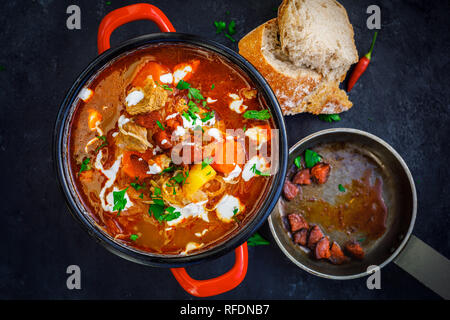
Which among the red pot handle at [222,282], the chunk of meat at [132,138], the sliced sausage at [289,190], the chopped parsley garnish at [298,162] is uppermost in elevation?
the chunk of meat at [132,138]

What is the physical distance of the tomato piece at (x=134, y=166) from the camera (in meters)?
1.93

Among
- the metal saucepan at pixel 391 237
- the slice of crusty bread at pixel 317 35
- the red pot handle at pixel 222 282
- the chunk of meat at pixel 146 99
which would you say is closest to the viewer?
the chunk of meat at pixel 146 99

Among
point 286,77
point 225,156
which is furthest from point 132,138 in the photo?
point 286,77

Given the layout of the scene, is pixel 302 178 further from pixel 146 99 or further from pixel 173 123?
pixel 146 99

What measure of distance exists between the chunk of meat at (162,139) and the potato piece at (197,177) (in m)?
0.19

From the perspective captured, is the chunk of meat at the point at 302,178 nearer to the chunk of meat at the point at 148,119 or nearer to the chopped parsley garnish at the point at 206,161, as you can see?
the chopped parsley garnish at the point at 206,161

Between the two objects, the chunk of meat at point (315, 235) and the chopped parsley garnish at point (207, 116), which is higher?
the chopped parsley garnish at point (207, 116)

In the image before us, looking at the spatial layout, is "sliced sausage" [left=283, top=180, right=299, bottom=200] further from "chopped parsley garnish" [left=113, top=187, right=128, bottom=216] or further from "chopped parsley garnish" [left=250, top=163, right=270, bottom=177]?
"chopped parsley garnish" [left=113, top=187, right=128, bottom=216]

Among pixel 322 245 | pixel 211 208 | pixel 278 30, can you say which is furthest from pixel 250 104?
pixel 322 245

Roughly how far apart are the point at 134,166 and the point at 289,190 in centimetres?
A: 124

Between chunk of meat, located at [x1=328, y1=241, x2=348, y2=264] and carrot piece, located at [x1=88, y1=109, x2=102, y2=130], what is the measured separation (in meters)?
1.92

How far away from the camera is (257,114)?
2.00 m

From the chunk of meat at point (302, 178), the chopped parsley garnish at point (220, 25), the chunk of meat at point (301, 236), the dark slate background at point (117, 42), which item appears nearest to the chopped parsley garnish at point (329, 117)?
the dark slate background at point (117, 42)

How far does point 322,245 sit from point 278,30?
1.63m
